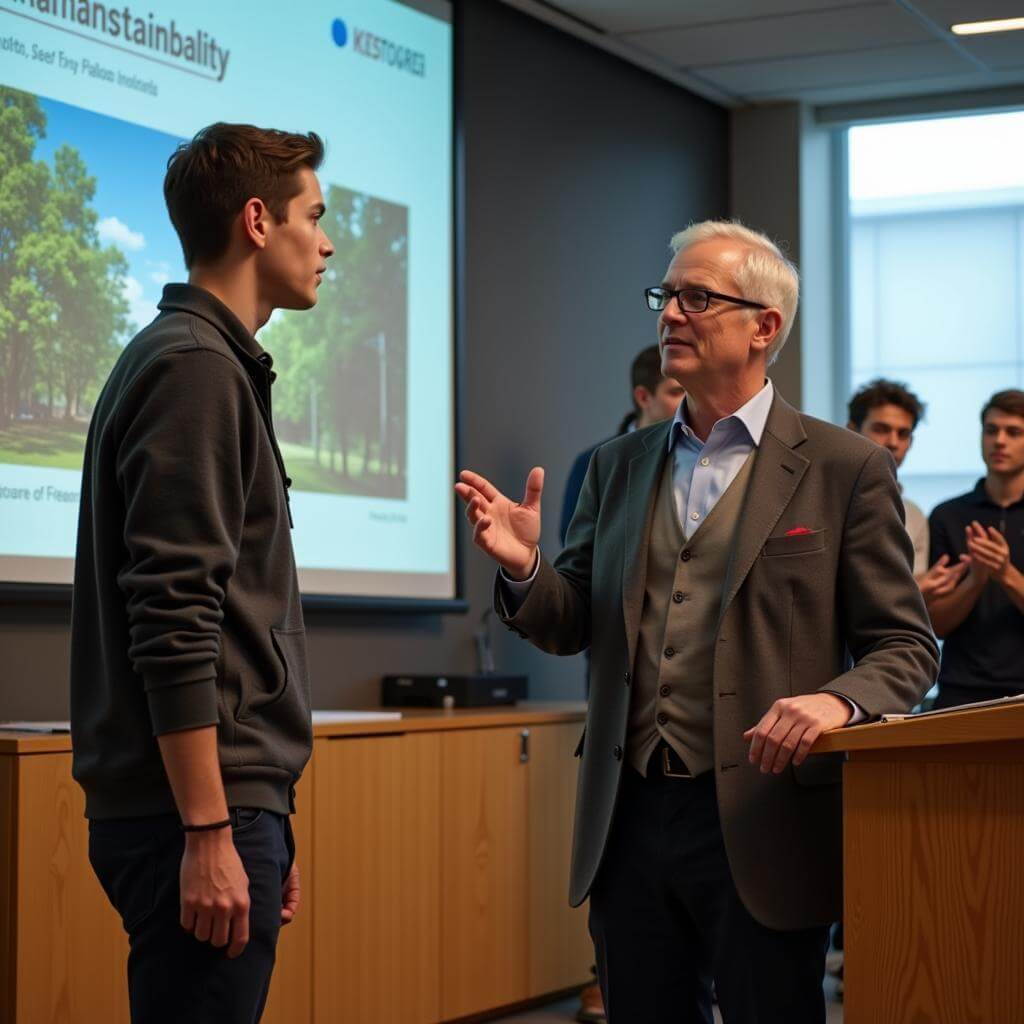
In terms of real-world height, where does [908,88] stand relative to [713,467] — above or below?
above

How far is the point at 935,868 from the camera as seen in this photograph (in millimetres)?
1833

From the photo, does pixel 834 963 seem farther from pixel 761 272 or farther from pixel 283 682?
pixel 283 682

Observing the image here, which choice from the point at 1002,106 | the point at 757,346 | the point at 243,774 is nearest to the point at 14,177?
the point at 757,346

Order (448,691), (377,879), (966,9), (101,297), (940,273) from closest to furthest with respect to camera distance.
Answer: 1. (101,297)
2. (377,879)
3. (448,691)
4. (966,9)
5. (940,273)

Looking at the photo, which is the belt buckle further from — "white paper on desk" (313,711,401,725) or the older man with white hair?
"white paper on desk" (313,711,401,725)

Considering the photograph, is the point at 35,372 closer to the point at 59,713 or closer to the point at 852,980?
the point at 59,713

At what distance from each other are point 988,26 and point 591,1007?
3.56 meters

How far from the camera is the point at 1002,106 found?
6.21 m

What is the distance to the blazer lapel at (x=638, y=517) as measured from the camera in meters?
2.21

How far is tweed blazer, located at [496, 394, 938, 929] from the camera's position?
6.75 feet

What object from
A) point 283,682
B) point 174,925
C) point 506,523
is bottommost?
Result: point 174,925

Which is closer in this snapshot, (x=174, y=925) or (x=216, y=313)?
(x=174, y=925)

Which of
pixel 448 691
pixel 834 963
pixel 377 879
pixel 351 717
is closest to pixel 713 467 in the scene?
pixel 351 717

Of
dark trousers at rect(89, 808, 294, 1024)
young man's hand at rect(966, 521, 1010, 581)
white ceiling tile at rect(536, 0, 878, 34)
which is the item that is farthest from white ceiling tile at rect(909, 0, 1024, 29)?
dark trousers at rect(89, 808, 294, 1024)
